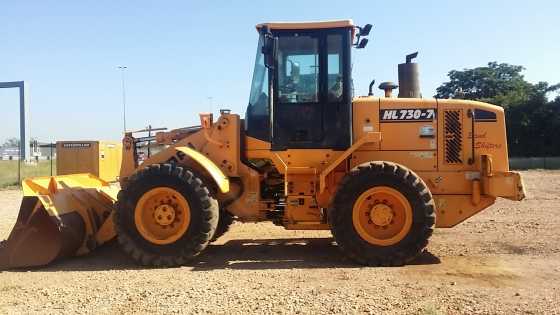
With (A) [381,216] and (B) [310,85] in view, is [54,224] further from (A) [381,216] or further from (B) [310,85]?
(A) [381,216]

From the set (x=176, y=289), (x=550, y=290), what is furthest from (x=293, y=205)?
(x=550, y=290)

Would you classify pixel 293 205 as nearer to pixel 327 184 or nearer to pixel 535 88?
pixel 327 184

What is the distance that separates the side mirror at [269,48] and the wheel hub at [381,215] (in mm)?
2416

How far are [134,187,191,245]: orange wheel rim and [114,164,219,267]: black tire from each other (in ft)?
0.19

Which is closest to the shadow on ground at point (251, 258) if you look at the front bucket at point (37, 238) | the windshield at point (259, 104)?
the front bucket at point (37, 238)

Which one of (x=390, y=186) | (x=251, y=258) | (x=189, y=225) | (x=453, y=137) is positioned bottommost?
(x=251, y=258)

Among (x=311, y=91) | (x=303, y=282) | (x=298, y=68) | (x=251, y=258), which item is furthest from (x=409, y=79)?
(x=303, y=282)

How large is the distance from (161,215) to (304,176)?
2040 millimetres

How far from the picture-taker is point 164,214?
306 inches

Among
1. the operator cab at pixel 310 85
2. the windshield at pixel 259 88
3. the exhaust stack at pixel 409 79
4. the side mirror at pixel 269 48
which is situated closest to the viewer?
the side mirror at pixel 269 48

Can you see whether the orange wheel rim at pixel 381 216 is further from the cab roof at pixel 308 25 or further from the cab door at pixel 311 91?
Answer: the cab roof at pixel 308 25

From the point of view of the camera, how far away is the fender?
25.6ft

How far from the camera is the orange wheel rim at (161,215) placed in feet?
25.3

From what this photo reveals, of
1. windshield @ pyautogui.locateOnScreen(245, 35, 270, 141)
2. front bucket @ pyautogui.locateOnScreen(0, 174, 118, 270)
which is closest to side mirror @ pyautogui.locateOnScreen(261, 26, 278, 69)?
windshield @ pyautogui.locateOnScreen(245, 35, 270, 141)
